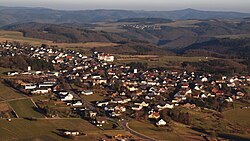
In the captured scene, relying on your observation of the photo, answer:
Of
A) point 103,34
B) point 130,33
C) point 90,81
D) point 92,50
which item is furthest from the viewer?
point 130,33

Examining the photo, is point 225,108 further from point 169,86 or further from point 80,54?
point 80,54

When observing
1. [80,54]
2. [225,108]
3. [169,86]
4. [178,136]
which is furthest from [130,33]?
[178,136]

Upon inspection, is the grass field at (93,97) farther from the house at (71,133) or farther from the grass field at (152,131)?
the house at (71,133)

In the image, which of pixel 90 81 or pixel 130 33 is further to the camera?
pixel 130 33

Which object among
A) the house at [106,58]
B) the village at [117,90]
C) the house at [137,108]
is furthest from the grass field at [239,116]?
the house at [106,58]

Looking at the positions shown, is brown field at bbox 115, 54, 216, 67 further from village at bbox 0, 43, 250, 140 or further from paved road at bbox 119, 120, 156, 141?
paved road at bbox 119, 120, 156, 141

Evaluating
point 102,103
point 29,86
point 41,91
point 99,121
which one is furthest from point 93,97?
point 99,121
